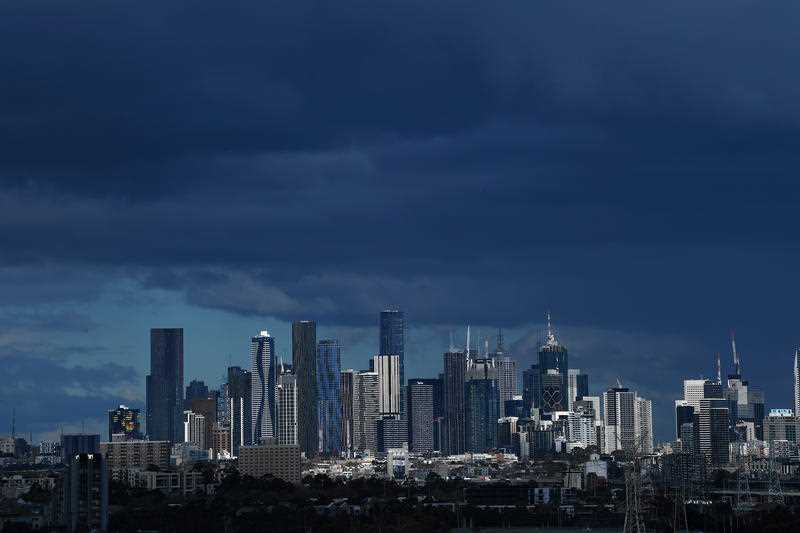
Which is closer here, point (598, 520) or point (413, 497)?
point (598, 520)

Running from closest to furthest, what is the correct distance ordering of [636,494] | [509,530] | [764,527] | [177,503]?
[636,494] < [764,527] < [509,530] < [177,503]

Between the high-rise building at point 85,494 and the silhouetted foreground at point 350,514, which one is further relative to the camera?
the silhouetted foreground at point 350,514

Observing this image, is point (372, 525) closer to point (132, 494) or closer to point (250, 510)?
point (250, 510)

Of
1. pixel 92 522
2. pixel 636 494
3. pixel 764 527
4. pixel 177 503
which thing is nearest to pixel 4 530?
pixel 92 522

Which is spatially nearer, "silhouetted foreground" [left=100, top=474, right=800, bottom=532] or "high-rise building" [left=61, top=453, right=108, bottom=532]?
"high-rise building" [left=61, top=453, right=108, bottom=532]

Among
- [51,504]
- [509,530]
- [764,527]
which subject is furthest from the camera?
[509,530]

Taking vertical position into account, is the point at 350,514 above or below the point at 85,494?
below

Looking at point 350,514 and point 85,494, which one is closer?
point 85,494
